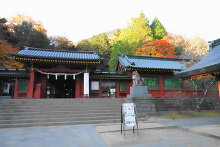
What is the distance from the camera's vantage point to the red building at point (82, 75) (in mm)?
15564

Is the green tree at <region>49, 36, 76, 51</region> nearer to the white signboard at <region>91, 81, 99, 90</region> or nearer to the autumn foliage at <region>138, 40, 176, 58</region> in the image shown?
the autumn foliage at <region>138, 40, 176, 58</region>

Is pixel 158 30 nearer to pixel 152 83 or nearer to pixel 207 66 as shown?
pixel 152 83

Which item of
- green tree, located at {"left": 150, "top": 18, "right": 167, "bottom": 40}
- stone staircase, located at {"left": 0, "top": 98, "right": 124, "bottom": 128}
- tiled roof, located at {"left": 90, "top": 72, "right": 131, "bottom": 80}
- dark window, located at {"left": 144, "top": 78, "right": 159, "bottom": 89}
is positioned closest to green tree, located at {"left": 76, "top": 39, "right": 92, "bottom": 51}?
green tree, located at {"left": 150, "top": 18, "right": 167, "bottom": 40}

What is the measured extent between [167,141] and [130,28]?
32.8 metres

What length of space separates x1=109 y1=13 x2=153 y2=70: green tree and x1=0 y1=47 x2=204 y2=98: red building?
11.0 m

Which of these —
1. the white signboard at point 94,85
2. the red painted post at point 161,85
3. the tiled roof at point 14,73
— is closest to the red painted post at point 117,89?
the white signboard at point 94,85

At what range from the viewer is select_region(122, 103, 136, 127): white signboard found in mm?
6145

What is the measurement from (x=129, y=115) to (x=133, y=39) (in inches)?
1096

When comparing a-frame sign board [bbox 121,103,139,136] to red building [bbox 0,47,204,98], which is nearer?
a-frame sign board [bbox 121,103,139,136]

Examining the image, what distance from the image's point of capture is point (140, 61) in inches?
775

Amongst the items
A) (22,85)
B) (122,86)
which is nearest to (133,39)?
(122,86)

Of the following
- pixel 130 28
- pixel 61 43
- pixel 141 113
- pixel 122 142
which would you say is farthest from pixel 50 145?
pixel 61 43

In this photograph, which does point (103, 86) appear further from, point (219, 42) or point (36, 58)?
point (219, 42)

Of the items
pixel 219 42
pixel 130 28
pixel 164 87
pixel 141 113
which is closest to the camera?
pixel 219 42
